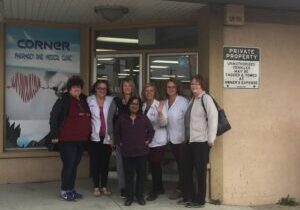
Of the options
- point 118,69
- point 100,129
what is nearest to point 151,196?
point 100,129

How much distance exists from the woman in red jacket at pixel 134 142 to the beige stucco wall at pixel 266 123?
4.04ft

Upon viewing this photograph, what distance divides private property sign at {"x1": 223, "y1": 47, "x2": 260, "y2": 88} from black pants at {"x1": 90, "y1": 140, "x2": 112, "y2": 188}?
6.48 feet

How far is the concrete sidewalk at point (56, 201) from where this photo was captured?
22.4 ft

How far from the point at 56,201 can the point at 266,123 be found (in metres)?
3.25

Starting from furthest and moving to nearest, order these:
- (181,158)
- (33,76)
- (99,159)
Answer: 1. (33,76)
2. (99,159)
3. (181,158)

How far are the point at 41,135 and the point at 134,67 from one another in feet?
6.32

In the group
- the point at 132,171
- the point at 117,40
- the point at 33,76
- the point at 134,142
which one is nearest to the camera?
the point at 134,142

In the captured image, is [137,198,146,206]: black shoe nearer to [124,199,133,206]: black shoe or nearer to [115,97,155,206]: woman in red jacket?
[115,97,155,206]: woman in red jacket

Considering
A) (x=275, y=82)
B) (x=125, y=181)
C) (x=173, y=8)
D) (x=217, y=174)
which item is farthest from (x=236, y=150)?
(x=173, y=8)

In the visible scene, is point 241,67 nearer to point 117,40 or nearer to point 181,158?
point 181,158

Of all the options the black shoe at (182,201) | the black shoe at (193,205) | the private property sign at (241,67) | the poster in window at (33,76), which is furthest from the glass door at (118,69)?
the black shoe at (193,205)

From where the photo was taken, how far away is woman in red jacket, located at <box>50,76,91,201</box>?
7.02 m

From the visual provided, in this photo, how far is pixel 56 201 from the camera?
279 inches

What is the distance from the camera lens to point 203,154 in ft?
22.8
